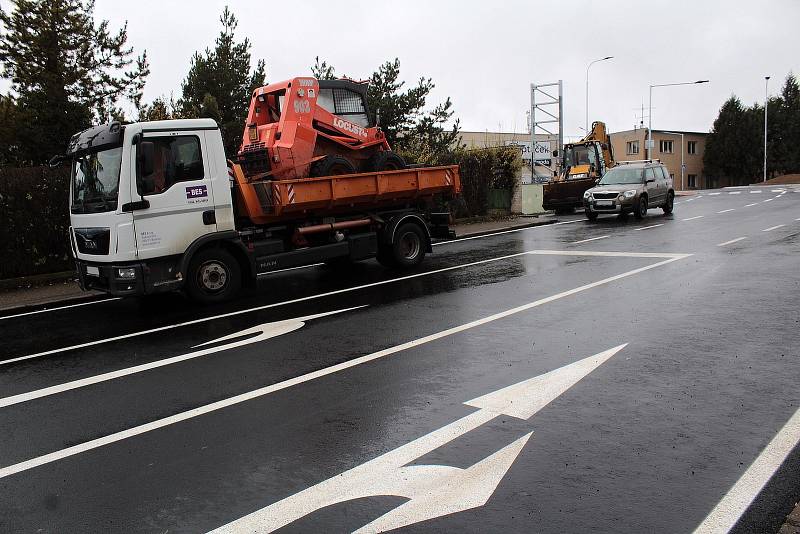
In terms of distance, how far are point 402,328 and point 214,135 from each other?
4.55 m

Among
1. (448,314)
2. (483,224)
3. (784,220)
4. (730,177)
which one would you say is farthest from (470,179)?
(730,177)

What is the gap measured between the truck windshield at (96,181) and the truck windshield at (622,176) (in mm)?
19196

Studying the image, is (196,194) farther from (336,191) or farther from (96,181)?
(336,191)

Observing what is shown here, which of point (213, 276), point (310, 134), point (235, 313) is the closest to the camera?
point (235, 313)

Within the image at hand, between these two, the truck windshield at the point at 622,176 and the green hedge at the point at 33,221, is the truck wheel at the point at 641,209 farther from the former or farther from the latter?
the green hedge at the point at 33,221

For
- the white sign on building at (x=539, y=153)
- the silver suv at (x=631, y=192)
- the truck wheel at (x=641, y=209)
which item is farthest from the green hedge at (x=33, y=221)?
the white sign on building at (x=539, y=153)

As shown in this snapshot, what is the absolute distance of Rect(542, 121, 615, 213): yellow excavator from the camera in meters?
28.1

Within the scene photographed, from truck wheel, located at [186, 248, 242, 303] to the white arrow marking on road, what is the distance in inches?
246

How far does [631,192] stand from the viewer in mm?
23625

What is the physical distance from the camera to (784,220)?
70.3 feet

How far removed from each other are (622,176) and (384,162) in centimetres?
1418

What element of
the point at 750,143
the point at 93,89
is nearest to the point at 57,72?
the point at 93,89

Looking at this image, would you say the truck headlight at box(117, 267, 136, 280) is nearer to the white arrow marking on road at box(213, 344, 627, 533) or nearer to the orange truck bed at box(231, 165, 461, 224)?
the orange truck bed at box(231, 165, 461, 224)

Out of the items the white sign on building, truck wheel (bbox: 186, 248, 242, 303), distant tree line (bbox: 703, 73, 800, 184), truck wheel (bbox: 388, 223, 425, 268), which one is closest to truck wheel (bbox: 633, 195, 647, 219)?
the white sign on building
